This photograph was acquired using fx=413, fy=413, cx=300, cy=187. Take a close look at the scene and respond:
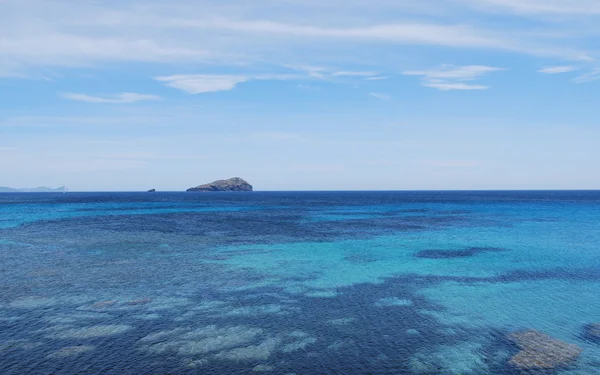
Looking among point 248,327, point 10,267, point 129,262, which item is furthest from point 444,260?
point 10,267

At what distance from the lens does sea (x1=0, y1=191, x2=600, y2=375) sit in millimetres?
20766

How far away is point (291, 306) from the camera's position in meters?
29.6

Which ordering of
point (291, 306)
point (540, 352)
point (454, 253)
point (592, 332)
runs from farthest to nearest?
point (454, 253) < point (291, 306) < point (592, 332) < point (540, 352)

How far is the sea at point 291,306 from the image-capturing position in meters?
20.8

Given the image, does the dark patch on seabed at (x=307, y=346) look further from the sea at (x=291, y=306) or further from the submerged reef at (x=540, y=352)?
the submerged reef at (x=540, y=352)

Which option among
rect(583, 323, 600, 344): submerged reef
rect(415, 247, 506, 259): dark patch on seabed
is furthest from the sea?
rect(415, 247, 506, 259): dark patch on seabed

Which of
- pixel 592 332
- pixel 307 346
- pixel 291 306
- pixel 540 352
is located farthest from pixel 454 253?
pixel 307 346

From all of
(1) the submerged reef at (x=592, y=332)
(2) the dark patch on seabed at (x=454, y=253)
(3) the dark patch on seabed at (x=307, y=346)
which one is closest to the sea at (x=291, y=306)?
(3) the dark patch on seabed at (x=307, y=346)

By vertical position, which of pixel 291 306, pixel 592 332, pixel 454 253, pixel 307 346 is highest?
pixel 454 253

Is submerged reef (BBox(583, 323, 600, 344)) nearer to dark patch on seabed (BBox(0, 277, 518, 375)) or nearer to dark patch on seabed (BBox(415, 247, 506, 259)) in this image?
dark patch on seabed (BBox(0, 277, 518, 375))

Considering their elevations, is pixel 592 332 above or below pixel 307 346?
below

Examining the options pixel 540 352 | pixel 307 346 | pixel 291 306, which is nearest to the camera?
pixel 540 352

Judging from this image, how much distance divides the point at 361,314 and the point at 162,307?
13.9 meters

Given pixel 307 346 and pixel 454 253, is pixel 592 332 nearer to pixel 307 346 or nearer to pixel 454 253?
pixel 307 346
